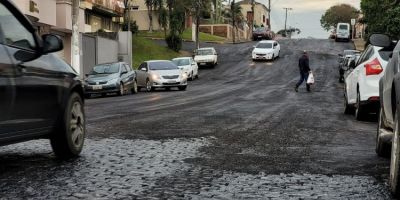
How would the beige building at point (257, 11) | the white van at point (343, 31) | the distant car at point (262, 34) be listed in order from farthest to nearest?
the beige building at point (257, 11) → the distant car at point (262, 34) → the white van at point (343, 31)

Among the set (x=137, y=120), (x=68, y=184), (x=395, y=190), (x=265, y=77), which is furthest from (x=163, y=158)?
(x=265, y=77)

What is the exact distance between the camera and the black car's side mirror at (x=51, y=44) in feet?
21.0

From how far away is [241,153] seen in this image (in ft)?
25.4

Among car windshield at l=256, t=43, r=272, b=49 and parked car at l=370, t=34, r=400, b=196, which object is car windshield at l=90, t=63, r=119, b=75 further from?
car windshield at l=256, t=43, r=272, b=49

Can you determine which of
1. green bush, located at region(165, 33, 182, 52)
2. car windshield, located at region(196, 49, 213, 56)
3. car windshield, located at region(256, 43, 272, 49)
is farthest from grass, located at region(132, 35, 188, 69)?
car windshield, located at region(256, 43, 272, 49)

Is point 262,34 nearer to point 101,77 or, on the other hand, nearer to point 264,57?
point 264,57

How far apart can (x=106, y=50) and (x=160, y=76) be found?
14683 mm

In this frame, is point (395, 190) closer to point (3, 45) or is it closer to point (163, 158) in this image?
point (163, 158)

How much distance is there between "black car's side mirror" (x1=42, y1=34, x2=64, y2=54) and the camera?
6.41m

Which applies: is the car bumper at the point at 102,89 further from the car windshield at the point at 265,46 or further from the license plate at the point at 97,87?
the car windshield at the point at 265,46

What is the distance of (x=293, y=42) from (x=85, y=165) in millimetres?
69462

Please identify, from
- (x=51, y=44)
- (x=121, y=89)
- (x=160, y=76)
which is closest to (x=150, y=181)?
(x=51, y=44)

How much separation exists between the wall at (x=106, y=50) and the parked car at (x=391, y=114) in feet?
115

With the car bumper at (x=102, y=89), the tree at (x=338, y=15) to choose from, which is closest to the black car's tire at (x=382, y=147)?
the car bumper at (x=102, y=89)
